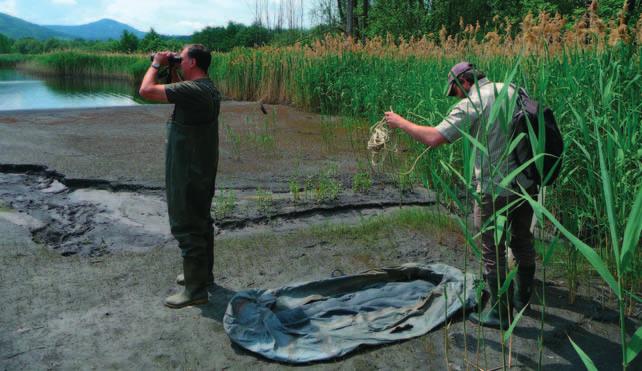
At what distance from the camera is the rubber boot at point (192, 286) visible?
3789 mm

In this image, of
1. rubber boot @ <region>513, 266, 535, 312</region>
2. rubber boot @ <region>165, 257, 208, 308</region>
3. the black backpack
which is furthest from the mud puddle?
the black backpack

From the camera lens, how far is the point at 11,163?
7.37 m

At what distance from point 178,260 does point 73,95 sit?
2099cm

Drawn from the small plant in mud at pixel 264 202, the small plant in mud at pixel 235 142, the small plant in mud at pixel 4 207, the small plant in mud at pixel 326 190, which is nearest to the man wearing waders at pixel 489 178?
the small plant in mud at pixel 264 202

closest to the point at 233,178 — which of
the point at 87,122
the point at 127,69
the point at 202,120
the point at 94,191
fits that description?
the point at 94,191

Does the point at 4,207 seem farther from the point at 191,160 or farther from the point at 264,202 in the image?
the point at 191,160

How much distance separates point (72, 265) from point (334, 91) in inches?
319

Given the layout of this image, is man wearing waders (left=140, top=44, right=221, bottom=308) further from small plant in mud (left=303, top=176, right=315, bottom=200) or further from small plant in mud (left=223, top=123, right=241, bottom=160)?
small plant in mud (left=223, top=123, right=241, bottom=160)

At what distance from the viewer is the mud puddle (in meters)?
5.09

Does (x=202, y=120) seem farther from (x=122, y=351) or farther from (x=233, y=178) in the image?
(x=233, y=178)

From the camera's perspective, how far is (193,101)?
3656 mm

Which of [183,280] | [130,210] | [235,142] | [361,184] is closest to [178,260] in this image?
[183,280]

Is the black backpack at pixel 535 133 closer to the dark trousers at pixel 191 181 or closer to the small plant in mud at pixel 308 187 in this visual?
the dark trousers at pixel 191 181

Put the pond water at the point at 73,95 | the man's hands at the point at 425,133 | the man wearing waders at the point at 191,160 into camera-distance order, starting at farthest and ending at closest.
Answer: the pond water at the point at 73,95 < the man wearing waders at the point at 191,160 < the man's hands at the point at 425,133
